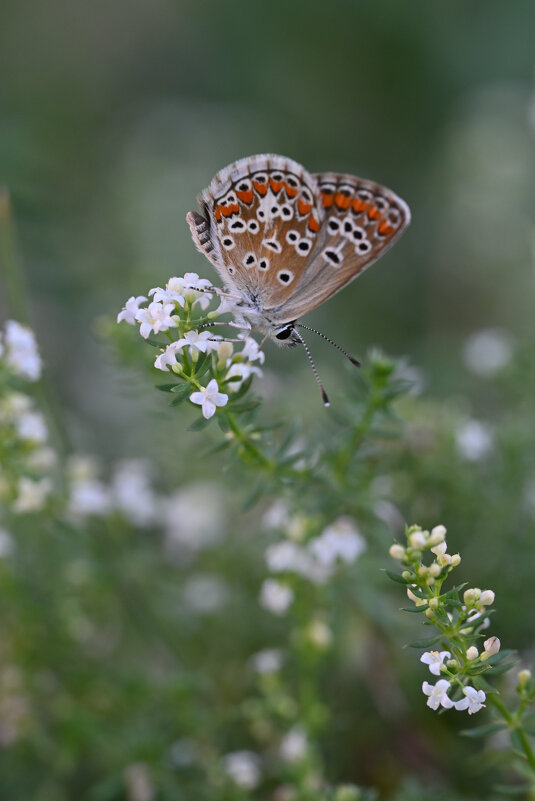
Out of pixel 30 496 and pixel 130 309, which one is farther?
pixel 30 496

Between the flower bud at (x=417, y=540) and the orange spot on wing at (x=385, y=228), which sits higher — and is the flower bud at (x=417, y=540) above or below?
below

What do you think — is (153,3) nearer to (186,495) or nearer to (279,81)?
(279,81)

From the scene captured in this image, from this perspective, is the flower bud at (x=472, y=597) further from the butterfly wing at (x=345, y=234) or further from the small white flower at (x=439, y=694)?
the butterfly wing at (x=345, y=234)

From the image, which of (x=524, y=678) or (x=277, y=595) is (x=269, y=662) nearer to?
(x=277, y=595)

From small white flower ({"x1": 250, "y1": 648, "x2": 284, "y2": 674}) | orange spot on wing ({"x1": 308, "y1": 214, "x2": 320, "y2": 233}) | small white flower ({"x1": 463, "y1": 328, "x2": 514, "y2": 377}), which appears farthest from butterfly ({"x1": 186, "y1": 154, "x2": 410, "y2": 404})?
small white flower ({"x1": 463, "y1": 328, "x2": 514, "y2": 377})

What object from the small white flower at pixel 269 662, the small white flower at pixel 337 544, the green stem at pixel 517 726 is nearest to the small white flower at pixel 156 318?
the small white flower at pixel 337 544

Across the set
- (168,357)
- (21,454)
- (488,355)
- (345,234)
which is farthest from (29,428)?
(488,355)
